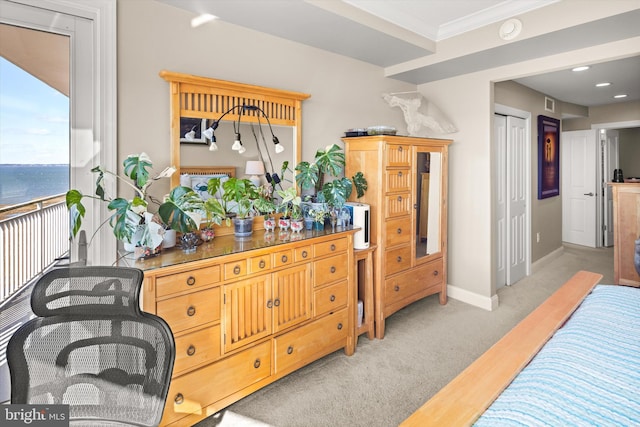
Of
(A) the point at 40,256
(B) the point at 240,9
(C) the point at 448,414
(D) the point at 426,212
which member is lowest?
(C) the point at 448,414

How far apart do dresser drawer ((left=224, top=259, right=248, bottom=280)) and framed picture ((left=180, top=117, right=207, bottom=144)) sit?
89 cm

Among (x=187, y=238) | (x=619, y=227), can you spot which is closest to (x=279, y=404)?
(x=187, y=238)

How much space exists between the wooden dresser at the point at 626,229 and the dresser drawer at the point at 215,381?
382 cm

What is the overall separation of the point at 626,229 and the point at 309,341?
141 inches

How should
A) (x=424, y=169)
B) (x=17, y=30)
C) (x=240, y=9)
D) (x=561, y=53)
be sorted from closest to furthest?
(x=17, y=30), (x=240, y=9), (x=561, y=53), (x=424, y=169)

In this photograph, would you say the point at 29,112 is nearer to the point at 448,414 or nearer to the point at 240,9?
the point at 240,9

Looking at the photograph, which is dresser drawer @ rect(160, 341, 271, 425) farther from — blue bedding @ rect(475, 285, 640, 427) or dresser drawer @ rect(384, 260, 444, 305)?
blue bedding @ rect(475, 285, 640, 427)

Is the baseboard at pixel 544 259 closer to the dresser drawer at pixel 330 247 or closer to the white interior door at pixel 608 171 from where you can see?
the white interior door at pixel 608 171

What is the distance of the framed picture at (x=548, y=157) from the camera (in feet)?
16.0

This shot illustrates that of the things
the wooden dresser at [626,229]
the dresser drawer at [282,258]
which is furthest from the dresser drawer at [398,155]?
the wooden dresser at [626,229]

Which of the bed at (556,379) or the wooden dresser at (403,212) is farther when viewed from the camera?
the wooden dresser at (403,212)

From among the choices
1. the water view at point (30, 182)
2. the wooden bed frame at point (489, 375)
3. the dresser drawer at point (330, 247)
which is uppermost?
the water view at point (30, 182)

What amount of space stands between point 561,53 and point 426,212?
169 cm

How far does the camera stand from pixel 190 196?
193 cm
